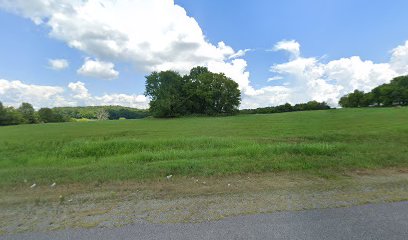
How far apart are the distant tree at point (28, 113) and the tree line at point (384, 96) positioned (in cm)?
13844

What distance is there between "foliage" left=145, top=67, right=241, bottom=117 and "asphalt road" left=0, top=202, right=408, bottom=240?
2600 inches

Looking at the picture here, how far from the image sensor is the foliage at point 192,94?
71125 millimetres

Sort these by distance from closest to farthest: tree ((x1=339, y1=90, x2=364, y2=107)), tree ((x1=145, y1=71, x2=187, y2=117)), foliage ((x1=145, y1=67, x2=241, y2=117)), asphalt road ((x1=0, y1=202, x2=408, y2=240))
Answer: asphalt road ((x1=0, y1=202, x2=408, y2=240)) → tree ((x1=145, y1=71, x2=187, y2=117)) → foliage ((x1=145, y1=67, x2=241, y2=117)) → tree ((x1=339, y1=90, x2=364, y2=107))

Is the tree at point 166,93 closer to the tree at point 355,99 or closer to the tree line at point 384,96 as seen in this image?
the tree line at point 384,96

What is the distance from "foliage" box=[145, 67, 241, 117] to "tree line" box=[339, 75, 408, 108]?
208ft

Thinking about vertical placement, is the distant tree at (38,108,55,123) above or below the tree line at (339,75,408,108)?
below

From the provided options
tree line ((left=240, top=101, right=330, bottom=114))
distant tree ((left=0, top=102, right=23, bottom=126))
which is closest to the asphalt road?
tree line ((left=240, top=101, right=330, bottom=114))

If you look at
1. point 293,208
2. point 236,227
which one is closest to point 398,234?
point 293,208

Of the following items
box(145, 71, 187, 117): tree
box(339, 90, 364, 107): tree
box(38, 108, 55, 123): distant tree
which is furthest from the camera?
box(339, 90, 364, 107): tree

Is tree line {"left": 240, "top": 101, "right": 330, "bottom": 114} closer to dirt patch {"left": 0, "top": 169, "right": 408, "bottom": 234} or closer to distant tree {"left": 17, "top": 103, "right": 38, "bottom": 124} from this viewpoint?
distant tree {"left": 17, "top": 103, "right": 38, "bottom": 124}

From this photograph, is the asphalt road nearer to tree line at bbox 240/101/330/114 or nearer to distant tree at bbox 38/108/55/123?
tree line at bbox 240/101/330/114

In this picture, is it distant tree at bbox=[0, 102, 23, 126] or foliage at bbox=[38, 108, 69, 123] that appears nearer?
distant tree at bbox=[0, 102, 23, 126]

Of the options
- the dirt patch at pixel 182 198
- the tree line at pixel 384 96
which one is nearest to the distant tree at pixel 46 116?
the dirt patch at pixel 182 198

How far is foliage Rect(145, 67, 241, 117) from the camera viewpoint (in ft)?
233
